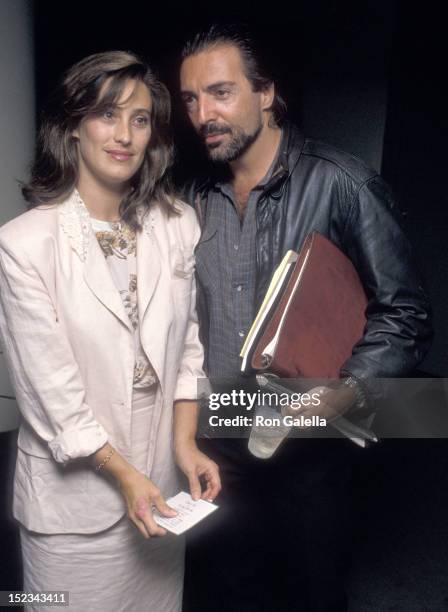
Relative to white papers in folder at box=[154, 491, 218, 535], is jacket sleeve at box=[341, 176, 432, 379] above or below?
above

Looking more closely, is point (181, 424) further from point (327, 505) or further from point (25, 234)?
point (25, 234)

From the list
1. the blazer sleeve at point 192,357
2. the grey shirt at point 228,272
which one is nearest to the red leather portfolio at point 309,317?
the grey shirt at point 228,272

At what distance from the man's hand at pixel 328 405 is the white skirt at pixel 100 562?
381 mm

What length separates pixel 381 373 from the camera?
58.7 inches

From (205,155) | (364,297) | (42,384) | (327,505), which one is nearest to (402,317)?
(364,297)

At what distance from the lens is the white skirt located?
59.6 inches

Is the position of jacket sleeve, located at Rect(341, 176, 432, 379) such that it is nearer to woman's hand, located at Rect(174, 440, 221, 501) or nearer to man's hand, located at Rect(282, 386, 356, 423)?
man's hand, located at Rect(282, 386, 356, 423)

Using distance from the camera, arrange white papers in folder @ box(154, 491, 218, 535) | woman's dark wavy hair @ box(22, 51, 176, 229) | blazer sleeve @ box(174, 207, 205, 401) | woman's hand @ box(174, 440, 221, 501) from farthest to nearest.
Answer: blazer sleeve @ box(174, 207, 205, 401), woman's hand @ box(174, 440, 221, 501), woman's dark wavy hair @ box(22, 51, 176, 229), white papers in folder @ box(154, 491, 218, 535)

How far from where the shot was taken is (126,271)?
4.97ft

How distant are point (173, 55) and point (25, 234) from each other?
1582 millimetres

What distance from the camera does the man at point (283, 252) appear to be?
151 centimetres

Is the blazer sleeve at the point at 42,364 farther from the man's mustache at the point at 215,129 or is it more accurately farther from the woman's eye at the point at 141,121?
the man's mustache at the point at 215,129

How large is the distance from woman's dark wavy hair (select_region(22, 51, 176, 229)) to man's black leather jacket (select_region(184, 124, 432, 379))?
358 mm

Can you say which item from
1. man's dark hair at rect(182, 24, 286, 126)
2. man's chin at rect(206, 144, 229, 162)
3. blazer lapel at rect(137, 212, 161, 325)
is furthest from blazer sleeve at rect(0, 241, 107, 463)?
man's dark hair at rect(182, 24, 286, 126)
